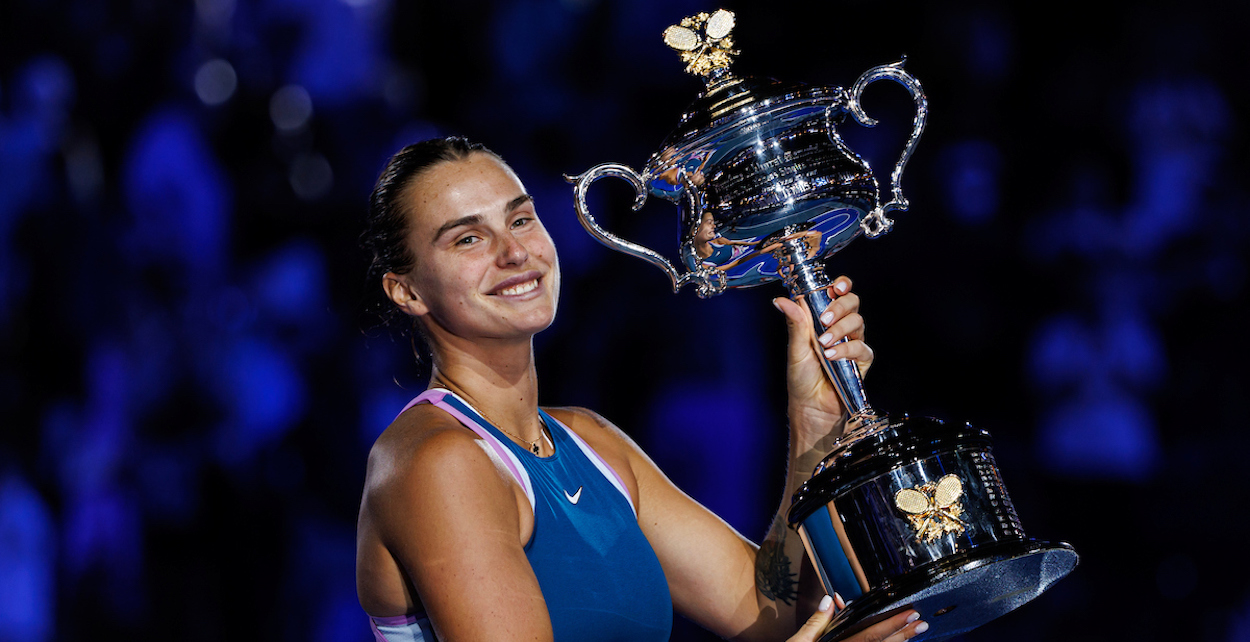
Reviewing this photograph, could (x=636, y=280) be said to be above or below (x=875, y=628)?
above

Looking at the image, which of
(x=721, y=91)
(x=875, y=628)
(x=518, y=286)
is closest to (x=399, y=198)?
(x=518, y=286)

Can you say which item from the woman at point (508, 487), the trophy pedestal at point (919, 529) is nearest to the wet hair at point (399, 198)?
the woman at point (508, 487)

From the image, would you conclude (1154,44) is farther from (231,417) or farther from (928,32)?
(231,417)

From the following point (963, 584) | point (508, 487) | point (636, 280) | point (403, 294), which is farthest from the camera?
point (636, 280)

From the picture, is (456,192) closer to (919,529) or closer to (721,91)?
(721,91)

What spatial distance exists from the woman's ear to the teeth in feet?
0.36

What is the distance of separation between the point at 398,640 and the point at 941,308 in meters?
1.39

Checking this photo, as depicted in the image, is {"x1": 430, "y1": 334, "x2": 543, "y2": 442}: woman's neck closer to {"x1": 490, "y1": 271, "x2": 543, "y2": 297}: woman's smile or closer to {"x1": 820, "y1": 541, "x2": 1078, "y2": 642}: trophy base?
{"x1": 490, "y1": 271, "x2": 543, "y2": 297}: woman's smile

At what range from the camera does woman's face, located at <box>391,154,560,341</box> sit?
4.19 ft

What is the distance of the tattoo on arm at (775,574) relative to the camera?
1.43 metres

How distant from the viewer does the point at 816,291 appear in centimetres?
127

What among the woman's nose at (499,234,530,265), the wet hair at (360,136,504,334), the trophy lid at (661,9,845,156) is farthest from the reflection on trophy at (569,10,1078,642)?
the wet hair at (360,136,504,334)

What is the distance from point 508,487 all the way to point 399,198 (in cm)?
37

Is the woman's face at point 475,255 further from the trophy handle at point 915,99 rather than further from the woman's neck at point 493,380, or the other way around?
the trophy handle at point 915,99
